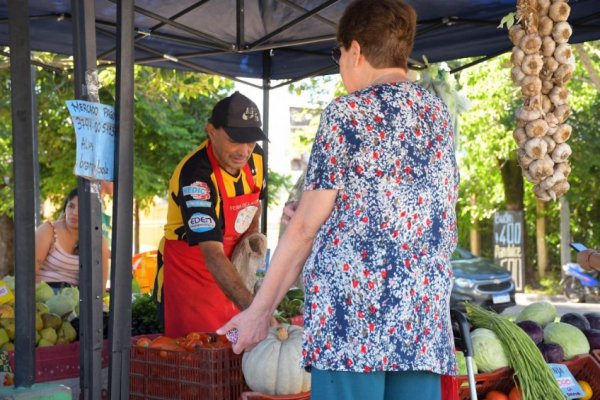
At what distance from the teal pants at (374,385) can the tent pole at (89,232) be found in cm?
100

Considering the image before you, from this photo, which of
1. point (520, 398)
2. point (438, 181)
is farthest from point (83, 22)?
point (520, 398)

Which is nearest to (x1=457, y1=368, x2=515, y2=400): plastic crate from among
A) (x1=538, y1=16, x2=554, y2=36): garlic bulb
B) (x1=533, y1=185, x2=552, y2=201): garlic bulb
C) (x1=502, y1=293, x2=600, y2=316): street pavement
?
(x1=533, y1=185, x2=552, y2=201): garlic bulb

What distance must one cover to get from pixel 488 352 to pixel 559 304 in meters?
13.6

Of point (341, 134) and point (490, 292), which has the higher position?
point (341, 134)

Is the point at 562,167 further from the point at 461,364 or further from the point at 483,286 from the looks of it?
the point at 483,286

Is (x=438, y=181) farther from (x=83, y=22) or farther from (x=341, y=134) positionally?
(x=83, y=22)

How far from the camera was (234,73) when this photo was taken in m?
6.98

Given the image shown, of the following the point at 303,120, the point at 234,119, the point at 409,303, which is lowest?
the point at 409,303

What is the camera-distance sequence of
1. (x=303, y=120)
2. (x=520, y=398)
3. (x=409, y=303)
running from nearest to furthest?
(x=409, y=303)
(x=520, y=398)
(x=303, y=120)

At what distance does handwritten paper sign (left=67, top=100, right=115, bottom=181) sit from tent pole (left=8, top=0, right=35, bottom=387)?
311 mm

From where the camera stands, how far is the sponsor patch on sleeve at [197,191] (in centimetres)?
385

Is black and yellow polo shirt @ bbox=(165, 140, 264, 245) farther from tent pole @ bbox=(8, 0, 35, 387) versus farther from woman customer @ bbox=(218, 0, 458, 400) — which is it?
woman customer @ bbox=(218, 0, 458, 400)

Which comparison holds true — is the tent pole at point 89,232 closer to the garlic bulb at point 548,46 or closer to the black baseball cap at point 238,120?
the black baseball cap at point 238,120

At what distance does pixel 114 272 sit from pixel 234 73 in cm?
418
